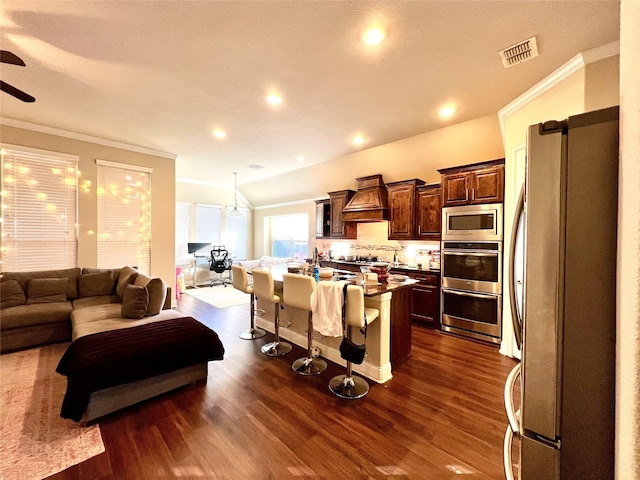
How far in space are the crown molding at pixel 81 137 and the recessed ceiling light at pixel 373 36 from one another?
15.3 ft

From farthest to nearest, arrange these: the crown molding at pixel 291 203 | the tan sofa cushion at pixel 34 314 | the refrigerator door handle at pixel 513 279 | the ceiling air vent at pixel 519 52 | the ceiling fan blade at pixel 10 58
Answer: the crown molding at pixel 291 203
the tan sofa cushion at pixel 34 314
the ceiling air vent at pixel 519 52
the ceiling fan blade at pixel 10 58
the refrigerator door handle at pixel 513 279

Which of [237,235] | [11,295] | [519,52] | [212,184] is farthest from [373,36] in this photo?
[237,235]

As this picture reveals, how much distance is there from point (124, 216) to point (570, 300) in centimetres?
608

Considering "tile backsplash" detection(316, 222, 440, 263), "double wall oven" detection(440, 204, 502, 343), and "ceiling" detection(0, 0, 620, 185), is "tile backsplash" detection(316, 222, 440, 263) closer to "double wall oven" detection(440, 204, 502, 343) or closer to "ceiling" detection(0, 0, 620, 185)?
"double wall oven" detection(440, 204, 502, 343)

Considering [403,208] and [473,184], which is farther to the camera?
[403,208]

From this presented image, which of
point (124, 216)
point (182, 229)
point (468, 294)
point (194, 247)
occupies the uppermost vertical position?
point (124, 216)

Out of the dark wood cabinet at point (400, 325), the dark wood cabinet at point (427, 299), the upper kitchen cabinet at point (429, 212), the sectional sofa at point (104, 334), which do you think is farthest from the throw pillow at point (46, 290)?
the upper kitchen cabinet at point (429, 212)

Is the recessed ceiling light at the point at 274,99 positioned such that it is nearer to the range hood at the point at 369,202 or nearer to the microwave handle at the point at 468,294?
the range hood at the point at 369,202

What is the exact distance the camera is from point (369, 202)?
5.34 meters

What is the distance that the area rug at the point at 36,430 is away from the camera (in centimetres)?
170

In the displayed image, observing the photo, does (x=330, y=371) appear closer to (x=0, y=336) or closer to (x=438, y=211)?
(x=438, y=211)

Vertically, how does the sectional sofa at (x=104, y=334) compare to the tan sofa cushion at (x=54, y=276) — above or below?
below

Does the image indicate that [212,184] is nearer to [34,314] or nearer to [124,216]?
[124,216]

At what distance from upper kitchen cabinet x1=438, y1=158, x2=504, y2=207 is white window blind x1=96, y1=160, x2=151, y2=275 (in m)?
5.52
